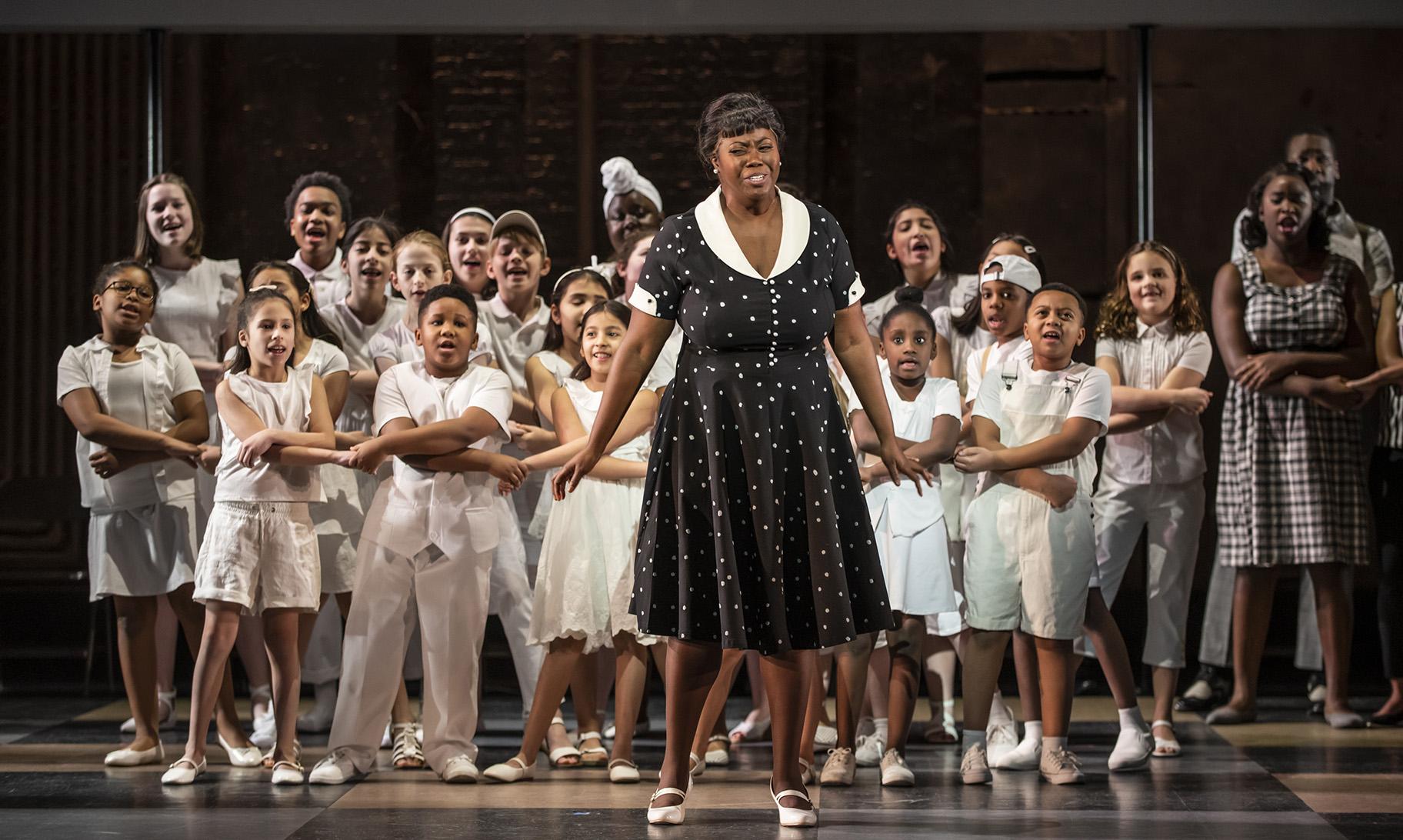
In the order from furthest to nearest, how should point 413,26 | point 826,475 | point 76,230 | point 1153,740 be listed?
point 76,230 < point 413,26 < point 1153,740 < point 826,475

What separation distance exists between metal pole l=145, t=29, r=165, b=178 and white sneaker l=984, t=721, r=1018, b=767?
3.87m

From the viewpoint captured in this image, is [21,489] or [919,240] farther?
[21,489]

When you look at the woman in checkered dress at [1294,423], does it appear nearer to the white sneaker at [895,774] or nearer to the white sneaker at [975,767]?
the white sneaker at [975,767]

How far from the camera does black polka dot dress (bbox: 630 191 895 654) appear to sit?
3768mm

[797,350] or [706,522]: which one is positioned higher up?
[797,350]

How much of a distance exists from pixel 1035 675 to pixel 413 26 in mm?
3500

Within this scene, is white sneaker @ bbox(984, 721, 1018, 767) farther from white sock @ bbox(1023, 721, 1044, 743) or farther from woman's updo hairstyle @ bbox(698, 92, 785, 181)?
woman's updo hairstyle @ bbox(698, 92, 785, 181)

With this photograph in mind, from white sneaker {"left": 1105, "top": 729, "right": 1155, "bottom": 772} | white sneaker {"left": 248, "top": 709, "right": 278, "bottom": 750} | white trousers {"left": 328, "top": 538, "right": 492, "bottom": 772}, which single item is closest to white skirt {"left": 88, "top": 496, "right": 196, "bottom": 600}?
white sneaker {"left": 248, "top": 709, "right": 278, "bottom": 750}

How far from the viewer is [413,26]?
6203 mm

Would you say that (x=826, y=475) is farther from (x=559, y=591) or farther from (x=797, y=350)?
(x=559, y=591)

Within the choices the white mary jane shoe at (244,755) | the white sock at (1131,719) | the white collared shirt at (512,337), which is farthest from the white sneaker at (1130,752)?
the white mary jane shoe at (244,755)

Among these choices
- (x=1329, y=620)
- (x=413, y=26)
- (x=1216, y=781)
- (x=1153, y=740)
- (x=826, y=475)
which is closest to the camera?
(x=826, y=475)

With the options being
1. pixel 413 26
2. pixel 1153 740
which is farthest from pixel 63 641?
pixel 1153 740

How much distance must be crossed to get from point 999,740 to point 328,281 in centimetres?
296
